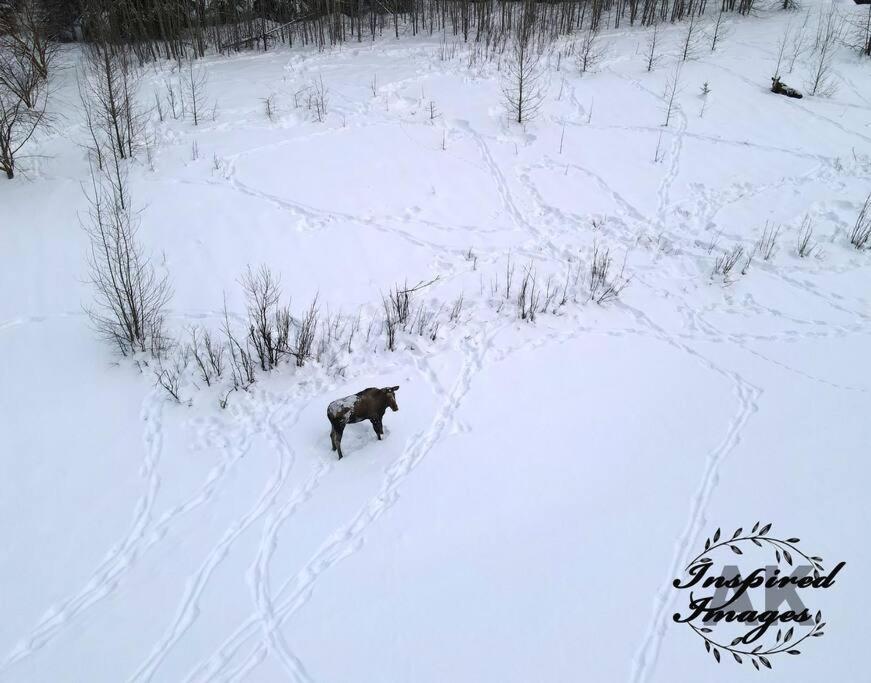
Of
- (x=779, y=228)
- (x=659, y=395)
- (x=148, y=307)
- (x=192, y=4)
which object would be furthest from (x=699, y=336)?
(x=192, y=4)

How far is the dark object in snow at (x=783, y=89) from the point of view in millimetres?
14281

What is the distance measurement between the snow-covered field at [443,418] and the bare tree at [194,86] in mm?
463

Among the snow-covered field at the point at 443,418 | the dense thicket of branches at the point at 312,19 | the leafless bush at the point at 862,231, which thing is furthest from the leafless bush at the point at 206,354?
the dense thicket of branches at the point at 312,19

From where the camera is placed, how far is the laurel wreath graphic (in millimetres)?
4289

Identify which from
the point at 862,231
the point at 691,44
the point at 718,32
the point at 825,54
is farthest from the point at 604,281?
the point at 718,32

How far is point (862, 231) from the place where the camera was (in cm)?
977

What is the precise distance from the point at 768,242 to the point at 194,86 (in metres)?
13.9

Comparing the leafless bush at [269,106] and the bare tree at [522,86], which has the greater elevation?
the bare tree at [522,86]

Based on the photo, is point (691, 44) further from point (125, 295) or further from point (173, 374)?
point (173, 374)

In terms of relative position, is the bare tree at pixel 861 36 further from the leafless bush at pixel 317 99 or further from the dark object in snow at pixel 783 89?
the leafless bush at pixel 317 99

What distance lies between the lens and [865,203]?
1025 centimetres

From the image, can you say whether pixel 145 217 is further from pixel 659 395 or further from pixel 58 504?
pixel 659 395

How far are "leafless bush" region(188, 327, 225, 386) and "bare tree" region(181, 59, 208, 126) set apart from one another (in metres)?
7.66

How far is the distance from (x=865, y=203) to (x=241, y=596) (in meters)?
12.7
